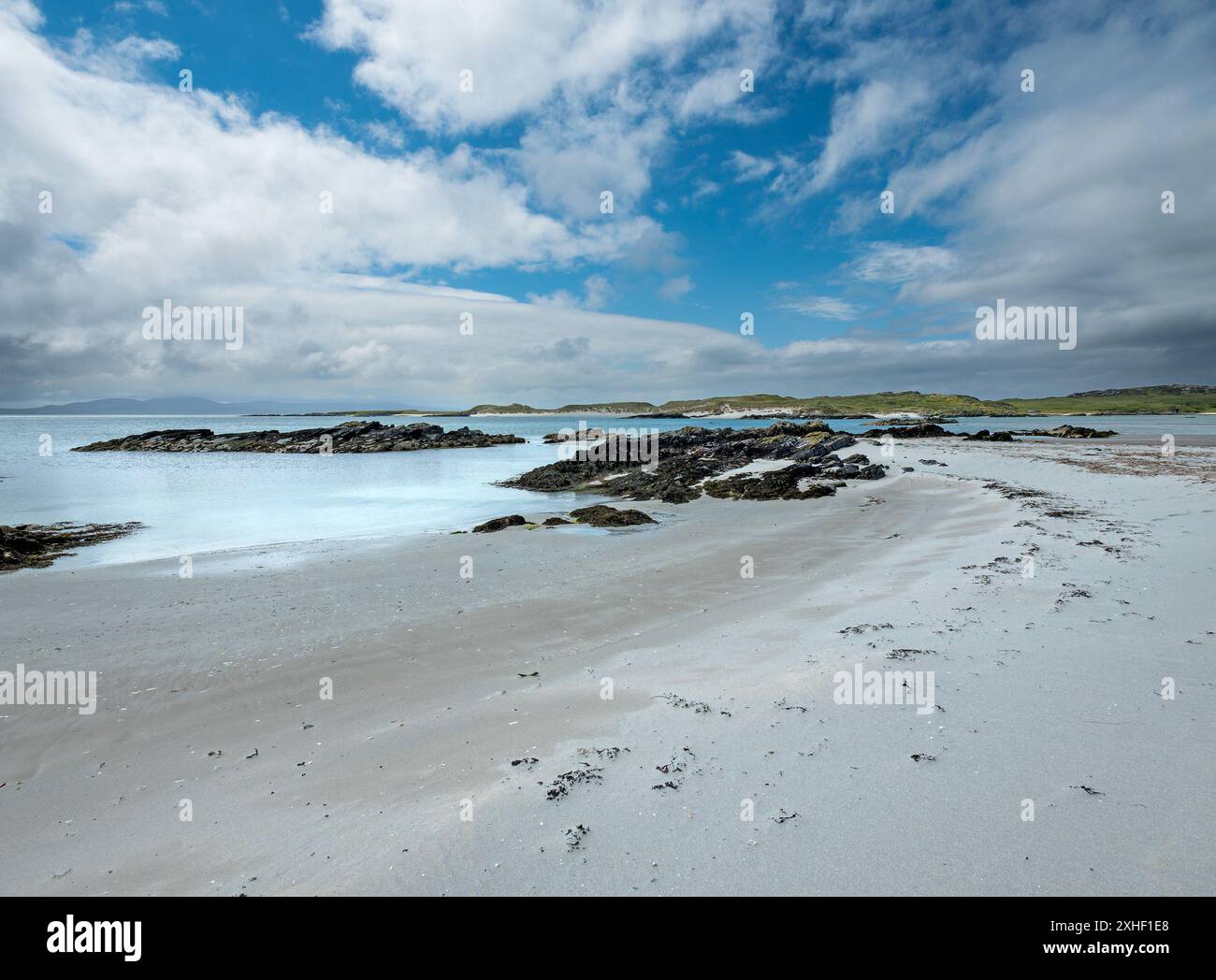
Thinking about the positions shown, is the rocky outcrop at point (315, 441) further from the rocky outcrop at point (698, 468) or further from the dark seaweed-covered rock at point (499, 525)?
the dark seaweed-covered rock at point (499, 525)

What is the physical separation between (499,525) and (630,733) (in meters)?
14.0

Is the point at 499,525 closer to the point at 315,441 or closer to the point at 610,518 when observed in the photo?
the point at 610,518

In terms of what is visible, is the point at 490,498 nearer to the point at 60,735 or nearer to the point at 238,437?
the point at 60,735

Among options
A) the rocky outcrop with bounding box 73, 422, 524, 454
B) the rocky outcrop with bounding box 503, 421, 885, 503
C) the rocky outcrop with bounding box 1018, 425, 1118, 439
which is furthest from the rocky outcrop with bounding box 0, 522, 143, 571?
the rocky outcrop with bounding box 1018, 425, 1118, 439

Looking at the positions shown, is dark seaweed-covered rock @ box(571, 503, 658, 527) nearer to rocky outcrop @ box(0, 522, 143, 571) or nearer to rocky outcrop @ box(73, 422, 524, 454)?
rocky outcrop @ box(0, 522, 143, 571)

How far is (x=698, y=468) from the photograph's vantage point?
102 ft

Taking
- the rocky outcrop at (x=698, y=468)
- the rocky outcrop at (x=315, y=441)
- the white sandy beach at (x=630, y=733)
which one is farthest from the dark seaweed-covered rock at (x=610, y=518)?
the rocky outcrop at (x=315, y=441)

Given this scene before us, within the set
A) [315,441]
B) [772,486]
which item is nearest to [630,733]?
[772,486]

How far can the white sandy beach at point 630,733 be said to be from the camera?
150 inches

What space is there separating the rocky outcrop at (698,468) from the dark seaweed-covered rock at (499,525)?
7.96 metres

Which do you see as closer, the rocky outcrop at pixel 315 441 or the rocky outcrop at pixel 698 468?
the rocky outcrop at pixel 698 468

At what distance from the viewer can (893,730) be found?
534cm

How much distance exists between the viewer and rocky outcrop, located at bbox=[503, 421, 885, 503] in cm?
2589
